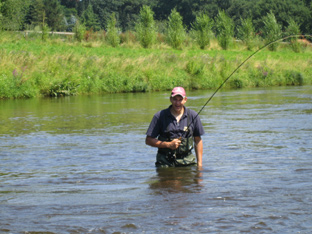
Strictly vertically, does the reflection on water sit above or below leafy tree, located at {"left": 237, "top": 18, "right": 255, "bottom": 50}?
below

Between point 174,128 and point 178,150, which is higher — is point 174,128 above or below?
above

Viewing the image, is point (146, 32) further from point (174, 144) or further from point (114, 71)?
point (174, 144)

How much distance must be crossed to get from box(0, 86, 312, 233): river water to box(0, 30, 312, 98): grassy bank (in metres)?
9.65

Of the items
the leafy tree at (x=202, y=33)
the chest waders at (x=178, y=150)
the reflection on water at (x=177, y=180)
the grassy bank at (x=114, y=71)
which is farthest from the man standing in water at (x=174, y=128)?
the leafy tree at (x=202, y=33)

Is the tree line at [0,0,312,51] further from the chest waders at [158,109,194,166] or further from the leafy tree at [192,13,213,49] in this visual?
the chest waders at [158,109,194,166]

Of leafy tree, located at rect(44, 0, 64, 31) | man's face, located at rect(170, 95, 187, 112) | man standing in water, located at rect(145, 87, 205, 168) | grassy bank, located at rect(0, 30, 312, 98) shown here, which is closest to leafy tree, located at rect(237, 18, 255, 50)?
grassy bank, located at rect(0, 30, 312, 98)

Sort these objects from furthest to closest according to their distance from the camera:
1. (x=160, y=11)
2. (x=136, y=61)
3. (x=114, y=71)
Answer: (x=160, y=11) → (x=136, y=61) → (x=114, y=71)

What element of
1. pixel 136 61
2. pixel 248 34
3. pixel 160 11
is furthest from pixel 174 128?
pixel 160 11

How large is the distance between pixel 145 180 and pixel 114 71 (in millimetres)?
20392

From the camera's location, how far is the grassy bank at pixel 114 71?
23703 mm

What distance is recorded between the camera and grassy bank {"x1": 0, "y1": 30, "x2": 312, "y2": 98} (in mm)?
23703

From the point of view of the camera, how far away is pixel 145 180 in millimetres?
6918

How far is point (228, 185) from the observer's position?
6.46 m

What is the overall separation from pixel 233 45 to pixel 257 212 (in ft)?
126
